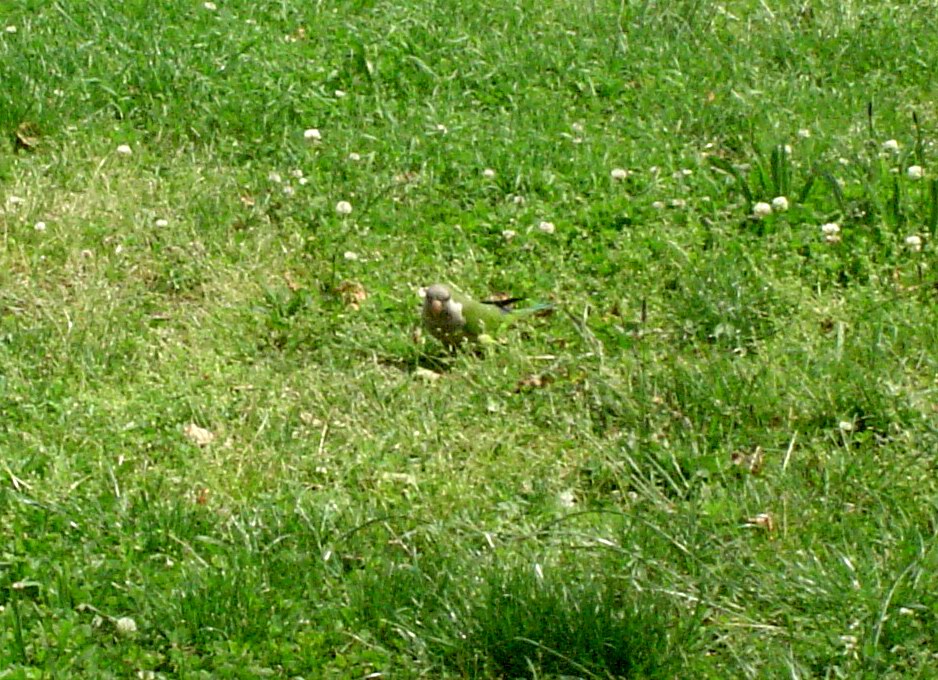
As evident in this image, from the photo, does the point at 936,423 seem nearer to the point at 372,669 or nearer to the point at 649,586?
the point at 649,586

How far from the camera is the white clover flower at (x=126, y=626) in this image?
12.1 feet

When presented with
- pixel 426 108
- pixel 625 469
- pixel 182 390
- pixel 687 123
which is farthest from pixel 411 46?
pixel 625 469

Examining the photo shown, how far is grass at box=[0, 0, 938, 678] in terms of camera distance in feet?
12.1

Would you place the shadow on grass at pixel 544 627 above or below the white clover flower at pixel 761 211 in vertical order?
below

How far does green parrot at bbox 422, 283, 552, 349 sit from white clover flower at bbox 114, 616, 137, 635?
1.73 metres

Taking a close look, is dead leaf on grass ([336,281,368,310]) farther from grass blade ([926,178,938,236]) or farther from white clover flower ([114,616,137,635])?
grass blade ([926,178,938,236])

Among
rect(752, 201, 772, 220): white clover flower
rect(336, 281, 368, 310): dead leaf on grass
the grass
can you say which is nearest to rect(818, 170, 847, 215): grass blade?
the grass

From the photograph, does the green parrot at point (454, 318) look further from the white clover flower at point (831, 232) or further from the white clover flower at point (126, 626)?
the white clover flower at point (126, 626)

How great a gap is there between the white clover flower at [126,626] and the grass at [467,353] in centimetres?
2

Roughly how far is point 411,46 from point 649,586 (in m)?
3.88

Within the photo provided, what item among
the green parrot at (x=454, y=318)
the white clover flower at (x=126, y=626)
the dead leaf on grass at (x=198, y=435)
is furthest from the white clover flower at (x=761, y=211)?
the white clover flower at (x=126, y=626)

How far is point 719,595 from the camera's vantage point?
3.79m

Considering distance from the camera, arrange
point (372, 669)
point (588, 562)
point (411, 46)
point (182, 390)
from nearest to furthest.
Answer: point (372, 669)
point (588, 562)
point (182, 390)
point (411, 46)

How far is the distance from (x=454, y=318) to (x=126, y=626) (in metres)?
1.76
